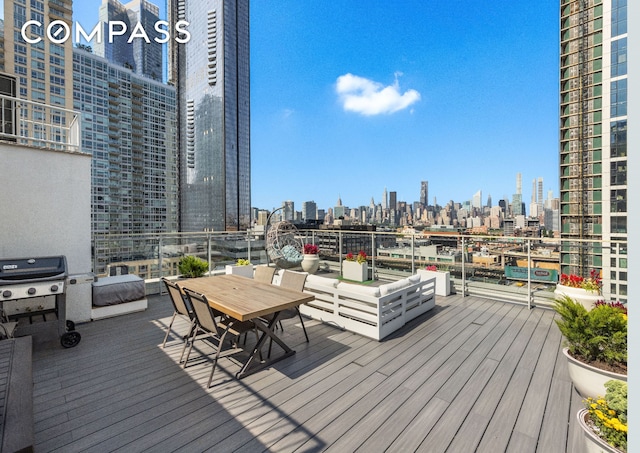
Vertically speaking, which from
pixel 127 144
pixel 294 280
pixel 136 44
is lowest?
pixel 294 280

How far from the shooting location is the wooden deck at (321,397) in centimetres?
199

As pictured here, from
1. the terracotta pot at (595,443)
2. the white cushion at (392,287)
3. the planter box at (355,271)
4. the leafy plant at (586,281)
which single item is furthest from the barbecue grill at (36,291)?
the leafy plant at (586,281)

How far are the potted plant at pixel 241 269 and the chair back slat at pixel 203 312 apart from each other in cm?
353

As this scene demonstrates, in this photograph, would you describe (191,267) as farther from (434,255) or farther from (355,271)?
(434,255)

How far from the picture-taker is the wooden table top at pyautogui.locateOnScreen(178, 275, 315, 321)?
282 centimetres

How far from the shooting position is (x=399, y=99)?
2308 centimetres

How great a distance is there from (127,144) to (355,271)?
50.5 meters

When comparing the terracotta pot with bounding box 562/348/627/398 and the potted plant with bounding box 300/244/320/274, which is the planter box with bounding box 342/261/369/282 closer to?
the potted plant with bounding box 300/244/320/274

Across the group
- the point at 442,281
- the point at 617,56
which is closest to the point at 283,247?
the point at 442,281

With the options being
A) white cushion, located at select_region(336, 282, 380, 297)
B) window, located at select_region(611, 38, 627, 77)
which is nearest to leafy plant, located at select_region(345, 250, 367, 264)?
white cushion, located at select_region(336, 282, 380, 297)

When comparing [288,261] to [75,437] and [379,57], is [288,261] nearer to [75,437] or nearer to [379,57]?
[75,437]

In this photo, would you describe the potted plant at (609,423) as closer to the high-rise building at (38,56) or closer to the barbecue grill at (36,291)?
the barbecue grill at (36,291)

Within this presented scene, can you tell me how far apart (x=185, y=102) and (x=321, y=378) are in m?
50.5

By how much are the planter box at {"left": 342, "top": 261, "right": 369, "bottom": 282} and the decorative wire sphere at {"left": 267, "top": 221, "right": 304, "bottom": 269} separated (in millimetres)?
1534
